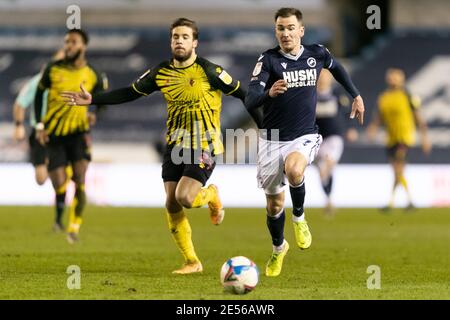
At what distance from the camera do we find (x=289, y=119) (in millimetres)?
10531

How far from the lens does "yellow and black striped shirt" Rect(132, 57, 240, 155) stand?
1064 centimetres

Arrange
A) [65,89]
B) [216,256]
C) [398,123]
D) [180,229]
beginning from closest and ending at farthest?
[180,229] → [216,256] → [65,89] → [398,123]

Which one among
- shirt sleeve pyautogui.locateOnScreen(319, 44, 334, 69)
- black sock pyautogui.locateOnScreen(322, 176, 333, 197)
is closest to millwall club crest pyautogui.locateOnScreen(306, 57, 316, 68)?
shirt sleeve pyautogui.locateOnScreen(319, 44, 334, 69)

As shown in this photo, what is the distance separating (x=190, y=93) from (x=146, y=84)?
1.44ft

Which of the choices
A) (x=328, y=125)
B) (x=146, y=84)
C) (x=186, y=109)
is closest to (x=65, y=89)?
(x=146, y=84)

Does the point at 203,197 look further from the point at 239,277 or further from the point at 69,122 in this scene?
the point at 69,122

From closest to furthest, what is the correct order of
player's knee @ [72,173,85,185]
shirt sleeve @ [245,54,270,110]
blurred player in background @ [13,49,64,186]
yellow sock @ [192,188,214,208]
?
shirt sleeve @ [245,54,270,110], yellow sock @ [192,188,214,208], player's knee @ [72,173,85,185], blurred player in background @ [13,49,64,186]

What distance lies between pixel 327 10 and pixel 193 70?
2550 centimetres

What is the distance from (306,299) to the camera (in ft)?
28.6

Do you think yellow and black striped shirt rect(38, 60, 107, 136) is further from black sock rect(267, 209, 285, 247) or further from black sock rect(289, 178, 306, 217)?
black sock rect(289, 178, 306, 217)

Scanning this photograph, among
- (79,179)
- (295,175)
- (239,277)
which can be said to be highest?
(295,175)

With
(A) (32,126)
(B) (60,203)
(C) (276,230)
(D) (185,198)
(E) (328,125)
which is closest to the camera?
(D) (185,198)

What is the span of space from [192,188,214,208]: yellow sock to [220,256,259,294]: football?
1473 millimetres

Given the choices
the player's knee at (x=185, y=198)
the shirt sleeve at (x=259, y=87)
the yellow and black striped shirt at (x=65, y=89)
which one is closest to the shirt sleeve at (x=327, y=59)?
the shirt sleeve at (x=259, y=87)
